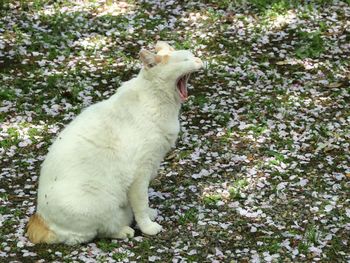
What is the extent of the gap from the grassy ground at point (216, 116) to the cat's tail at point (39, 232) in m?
0.10

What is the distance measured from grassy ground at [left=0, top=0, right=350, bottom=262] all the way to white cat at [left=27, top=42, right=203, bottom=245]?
322 millimetres

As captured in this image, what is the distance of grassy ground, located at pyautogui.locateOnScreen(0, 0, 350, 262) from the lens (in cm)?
816

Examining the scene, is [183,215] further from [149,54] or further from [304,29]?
[304,29]

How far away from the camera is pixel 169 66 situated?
7.77 m

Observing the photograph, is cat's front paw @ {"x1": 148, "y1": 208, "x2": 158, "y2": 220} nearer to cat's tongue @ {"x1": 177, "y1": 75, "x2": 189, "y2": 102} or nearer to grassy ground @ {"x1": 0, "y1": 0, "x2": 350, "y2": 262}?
grassy ground @ {"x1": 0, "y1": 0, "x2": 350, "y2": 262}

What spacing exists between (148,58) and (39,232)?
271cm

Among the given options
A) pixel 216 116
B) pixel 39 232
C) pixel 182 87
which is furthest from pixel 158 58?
pixel 216 116

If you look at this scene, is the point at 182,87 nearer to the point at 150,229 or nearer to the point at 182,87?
the point at 182,87

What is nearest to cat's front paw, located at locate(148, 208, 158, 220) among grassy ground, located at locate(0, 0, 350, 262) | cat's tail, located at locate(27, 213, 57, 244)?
grassy ground, located at locate(0, 0, 350, 262)

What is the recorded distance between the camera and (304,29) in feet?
49.8

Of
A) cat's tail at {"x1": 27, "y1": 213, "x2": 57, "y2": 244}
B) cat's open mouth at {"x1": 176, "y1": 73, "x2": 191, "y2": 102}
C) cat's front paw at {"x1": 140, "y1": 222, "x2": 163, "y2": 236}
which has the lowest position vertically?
cat's front paw at {"x1": 140, "y1": 222, "x2": 163, "y2": 236}

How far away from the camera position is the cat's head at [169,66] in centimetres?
773

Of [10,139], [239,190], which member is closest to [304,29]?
[239,190]

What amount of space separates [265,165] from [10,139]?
4634 millimetres
